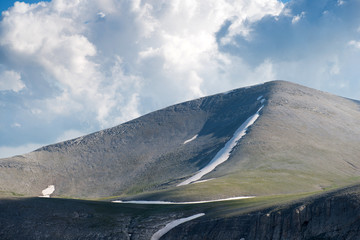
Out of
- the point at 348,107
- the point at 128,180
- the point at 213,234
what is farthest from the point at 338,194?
the point at 348,107

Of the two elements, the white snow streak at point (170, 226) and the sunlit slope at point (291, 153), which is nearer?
the white snow streak at point (170, 226)

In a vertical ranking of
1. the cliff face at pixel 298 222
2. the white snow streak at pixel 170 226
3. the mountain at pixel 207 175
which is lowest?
the cliff face at pixel 298 222

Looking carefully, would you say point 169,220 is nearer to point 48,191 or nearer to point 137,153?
point 48,191

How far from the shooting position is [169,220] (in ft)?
144

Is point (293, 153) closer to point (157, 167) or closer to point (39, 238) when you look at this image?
point (157, 167)

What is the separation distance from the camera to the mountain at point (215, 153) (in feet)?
249

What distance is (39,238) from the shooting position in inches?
1658

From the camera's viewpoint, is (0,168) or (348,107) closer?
(0,168)

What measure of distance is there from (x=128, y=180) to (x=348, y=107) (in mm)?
83549

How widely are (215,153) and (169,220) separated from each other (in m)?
64.8

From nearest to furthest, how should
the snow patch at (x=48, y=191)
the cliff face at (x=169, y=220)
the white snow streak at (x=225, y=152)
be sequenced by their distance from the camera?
the cliff face at (x=169, y=220) → the white snow streak at (x=225, y=152) → the snow patch at (x=48, y=191)

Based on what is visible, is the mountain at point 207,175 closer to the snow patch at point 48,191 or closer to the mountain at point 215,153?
the snow patch at point 48,191


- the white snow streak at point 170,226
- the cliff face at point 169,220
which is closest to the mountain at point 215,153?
the cliff face at point 169,220

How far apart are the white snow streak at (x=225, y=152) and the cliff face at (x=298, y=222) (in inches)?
1879
